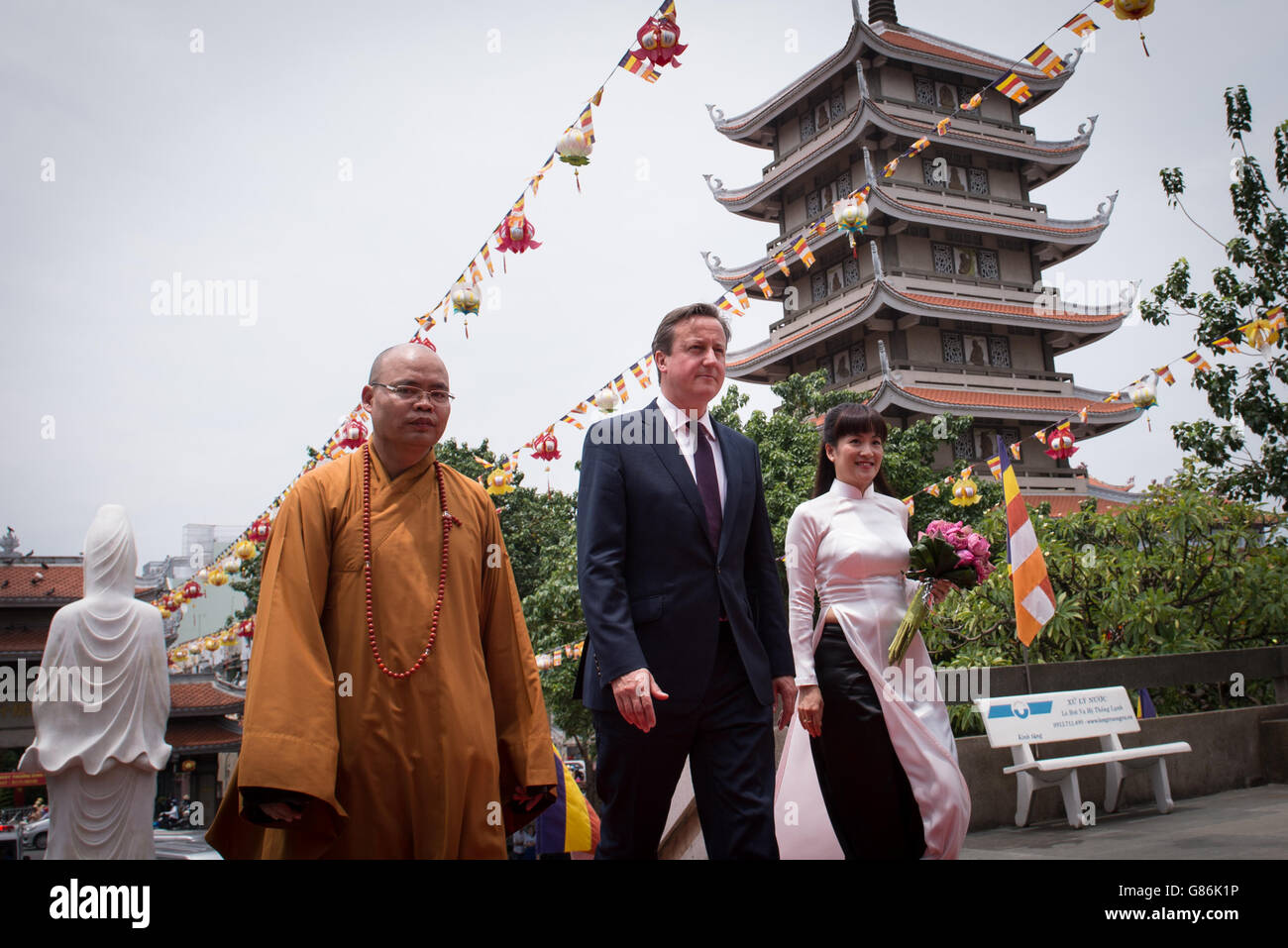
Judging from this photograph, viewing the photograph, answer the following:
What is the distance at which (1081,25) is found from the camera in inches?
268

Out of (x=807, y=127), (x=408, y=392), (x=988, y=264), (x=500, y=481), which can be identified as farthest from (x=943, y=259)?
(x=408, y=392)

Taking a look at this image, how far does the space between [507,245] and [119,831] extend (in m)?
4.35

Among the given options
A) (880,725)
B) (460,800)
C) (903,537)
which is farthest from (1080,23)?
(460,800)

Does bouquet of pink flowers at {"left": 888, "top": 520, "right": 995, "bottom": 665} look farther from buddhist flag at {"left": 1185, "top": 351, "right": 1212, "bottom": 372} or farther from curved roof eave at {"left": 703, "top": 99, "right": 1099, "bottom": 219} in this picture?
curved roof eave at {"left": 703, "top": 99, "right": 1099, "bottom": 219}

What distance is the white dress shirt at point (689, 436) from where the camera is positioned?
10.6 ft

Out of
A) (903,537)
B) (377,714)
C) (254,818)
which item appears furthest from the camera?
(903,537)

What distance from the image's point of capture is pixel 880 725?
3.66m

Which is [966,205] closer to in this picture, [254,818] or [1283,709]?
[1283,709]

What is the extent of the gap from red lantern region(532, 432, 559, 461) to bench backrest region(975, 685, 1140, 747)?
5103mm

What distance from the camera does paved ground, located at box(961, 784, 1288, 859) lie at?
4.41 m

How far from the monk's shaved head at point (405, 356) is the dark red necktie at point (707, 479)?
885 millimetres

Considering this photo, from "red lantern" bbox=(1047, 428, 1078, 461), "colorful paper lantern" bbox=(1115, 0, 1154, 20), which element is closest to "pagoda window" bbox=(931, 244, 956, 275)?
"red lantern" bbox=(1047, 428, 1078, 461)

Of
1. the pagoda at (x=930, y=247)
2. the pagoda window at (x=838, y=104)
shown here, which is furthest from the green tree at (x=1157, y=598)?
the pagoda window at (x=838, y=104)

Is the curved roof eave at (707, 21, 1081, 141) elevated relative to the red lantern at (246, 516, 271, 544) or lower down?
elevated
